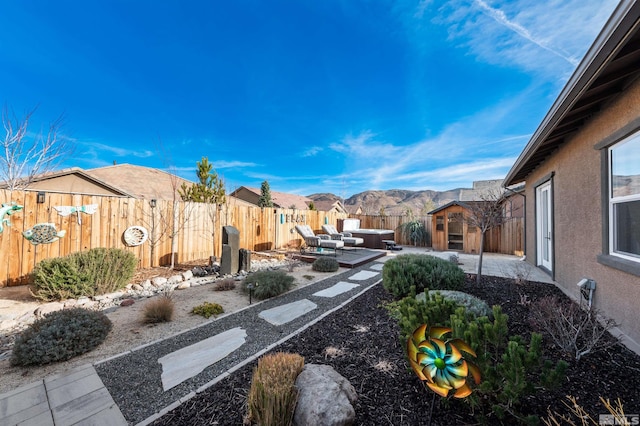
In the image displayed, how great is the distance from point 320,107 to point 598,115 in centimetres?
1086

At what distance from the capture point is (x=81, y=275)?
4.16m

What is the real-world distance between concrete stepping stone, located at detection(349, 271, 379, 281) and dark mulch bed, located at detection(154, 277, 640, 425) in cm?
282

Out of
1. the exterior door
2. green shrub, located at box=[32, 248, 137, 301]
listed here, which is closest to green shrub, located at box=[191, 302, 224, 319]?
green shrub, located at box=[32, 248, 137, 301]

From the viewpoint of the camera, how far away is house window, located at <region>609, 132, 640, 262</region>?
262 centimetres

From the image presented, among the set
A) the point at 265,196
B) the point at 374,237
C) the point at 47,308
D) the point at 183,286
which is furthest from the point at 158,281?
the point at 265,196

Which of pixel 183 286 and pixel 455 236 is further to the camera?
pixel 455 236

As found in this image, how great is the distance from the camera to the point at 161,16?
6602 mm

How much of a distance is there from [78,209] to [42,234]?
0.77 metres

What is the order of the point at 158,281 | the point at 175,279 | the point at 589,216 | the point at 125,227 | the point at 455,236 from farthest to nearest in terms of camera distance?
the point at 455,236 < the point at 125,227 < the point at 175,279 < the point at 158,281 < the point at 589,216

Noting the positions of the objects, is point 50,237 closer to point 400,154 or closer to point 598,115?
point 598,115

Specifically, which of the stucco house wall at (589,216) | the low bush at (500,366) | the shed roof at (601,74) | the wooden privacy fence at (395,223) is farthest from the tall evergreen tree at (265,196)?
the low bush at (500,366)

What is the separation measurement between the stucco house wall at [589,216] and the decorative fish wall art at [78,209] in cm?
911

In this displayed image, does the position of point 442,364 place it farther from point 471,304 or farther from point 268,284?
point 268,284

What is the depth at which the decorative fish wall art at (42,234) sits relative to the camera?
4723mm
